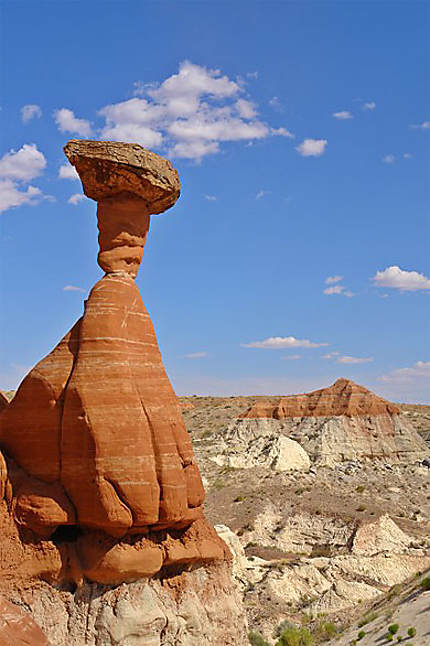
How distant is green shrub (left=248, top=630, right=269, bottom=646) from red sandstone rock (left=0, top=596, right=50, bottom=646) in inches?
404

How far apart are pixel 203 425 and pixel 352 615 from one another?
47.3 metres

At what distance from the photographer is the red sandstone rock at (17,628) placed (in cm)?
1223

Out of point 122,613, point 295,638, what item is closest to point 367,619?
point 295,638

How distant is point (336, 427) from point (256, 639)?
130 feet

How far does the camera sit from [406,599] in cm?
2350

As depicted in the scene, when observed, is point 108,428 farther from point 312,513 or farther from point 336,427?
point 336,427

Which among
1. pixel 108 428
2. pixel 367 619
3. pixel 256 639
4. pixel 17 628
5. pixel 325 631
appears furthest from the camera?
pixel 325 631

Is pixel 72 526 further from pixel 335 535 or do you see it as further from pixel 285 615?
pixel 335 535

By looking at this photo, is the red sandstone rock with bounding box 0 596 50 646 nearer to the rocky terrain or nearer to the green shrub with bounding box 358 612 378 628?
the rocky terrain

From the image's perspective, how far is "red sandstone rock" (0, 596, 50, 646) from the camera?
12.2 meters

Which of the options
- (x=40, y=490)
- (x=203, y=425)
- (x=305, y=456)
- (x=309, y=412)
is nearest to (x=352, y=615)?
(x=40, y=490)

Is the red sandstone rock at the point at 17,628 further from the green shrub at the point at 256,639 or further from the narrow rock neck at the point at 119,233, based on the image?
the green shrub at the point at 256,639

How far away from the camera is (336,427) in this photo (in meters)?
60.4

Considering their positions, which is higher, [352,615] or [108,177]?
[108,177]
